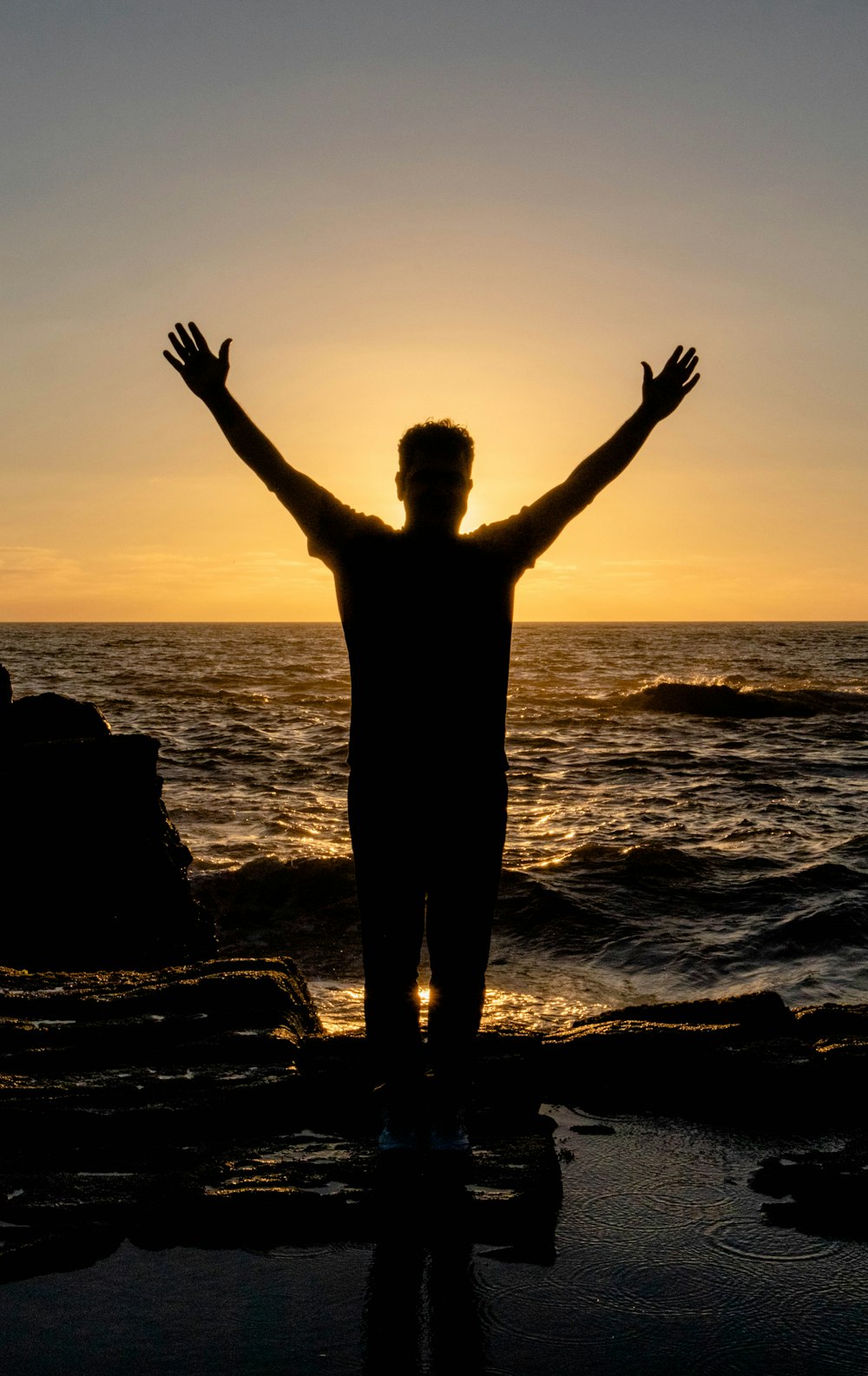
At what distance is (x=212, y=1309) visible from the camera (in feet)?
7.97

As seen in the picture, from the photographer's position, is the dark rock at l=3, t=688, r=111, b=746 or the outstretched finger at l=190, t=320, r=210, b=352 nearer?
the outstretched finger at l=190, t=320, r=210, b=352

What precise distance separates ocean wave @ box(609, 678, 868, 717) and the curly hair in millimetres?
28322

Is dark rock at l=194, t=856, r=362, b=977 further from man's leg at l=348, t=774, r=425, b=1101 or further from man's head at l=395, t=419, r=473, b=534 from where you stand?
man's head at l=395, t=419, r=473, b=534

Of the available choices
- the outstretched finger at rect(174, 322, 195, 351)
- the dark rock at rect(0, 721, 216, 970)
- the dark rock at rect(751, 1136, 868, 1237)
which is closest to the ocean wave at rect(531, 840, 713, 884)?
the dark rock at rect(0, 721, 216, 970)

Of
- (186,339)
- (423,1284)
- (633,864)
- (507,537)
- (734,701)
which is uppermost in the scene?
(186,339)

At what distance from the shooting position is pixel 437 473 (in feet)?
9.80

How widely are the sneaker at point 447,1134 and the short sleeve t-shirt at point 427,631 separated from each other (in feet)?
3.51

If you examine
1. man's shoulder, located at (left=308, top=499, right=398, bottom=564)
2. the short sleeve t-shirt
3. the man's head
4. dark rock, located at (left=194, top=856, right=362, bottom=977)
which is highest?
the man's head

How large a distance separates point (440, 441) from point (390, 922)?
1.40m

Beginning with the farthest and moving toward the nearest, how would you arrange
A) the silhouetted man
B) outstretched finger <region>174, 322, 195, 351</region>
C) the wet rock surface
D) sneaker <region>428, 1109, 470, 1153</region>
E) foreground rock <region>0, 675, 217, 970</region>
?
foreground rock <region>0, 675, 217, 970</region>
outstretched finger <region>174, 322, 195, 351</region>
sneaker <region>428, 1109, 470, 1153</region>
the silhouetted man
the wet rock surface

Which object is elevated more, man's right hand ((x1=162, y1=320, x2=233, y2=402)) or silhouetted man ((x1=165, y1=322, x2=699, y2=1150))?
man's right hand ((x1=162, y1=320, x2=233, y2=402))

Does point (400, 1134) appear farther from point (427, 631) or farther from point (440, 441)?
point (440, 441)

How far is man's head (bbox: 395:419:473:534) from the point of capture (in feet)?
9.82

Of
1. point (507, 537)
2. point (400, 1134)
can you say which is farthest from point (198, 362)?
point (400, 1134)
